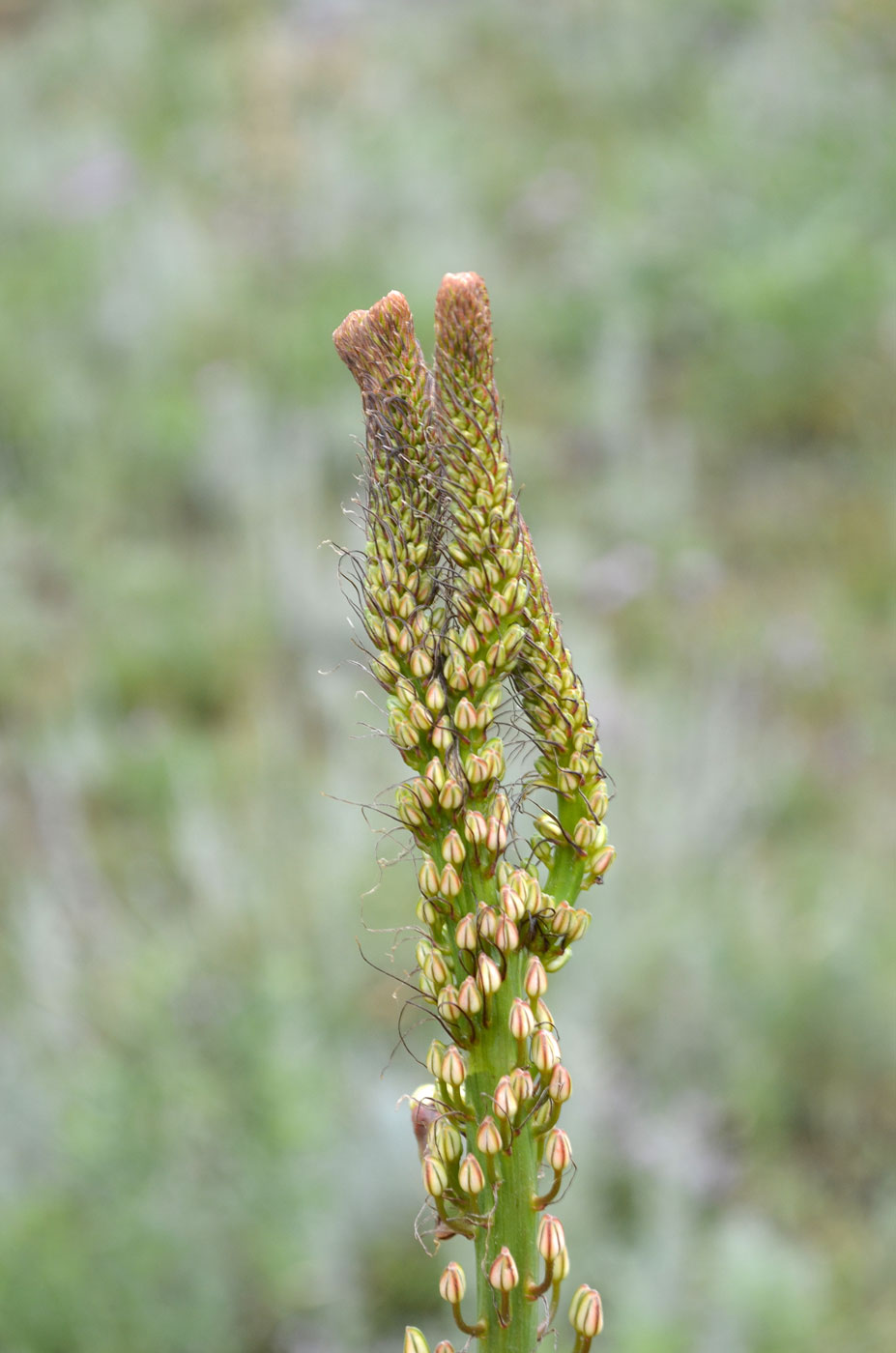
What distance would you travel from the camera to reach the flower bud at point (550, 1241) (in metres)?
1.15

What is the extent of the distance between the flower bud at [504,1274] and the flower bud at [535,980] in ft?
0.74

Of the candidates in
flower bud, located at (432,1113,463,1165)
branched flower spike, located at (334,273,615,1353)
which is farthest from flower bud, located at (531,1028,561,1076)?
flower bud, located at (432,1113,463,1165)

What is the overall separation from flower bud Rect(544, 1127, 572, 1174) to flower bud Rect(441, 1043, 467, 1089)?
0.11 metres

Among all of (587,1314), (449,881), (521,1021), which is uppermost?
(449,881)

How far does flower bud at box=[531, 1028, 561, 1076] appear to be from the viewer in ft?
3.80

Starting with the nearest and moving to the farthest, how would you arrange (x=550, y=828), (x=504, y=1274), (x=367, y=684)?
(x=504, y=1274) < (x=550, y=828) < (x=367, y=684)

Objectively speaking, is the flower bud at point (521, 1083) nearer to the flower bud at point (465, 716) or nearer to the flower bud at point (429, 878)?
the flower bud at point (429, 878)

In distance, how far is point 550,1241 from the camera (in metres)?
1.15

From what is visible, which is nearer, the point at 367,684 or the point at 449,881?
the point at 449,881

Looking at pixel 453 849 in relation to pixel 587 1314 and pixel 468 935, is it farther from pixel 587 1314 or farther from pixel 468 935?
pixel 587 1314

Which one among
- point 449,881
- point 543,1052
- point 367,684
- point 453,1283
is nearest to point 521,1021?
point 543,1052

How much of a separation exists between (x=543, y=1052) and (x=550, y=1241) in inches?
6.7

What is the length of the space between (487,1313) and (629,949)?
3043mm

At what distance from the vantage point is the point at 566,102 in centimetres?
1244
